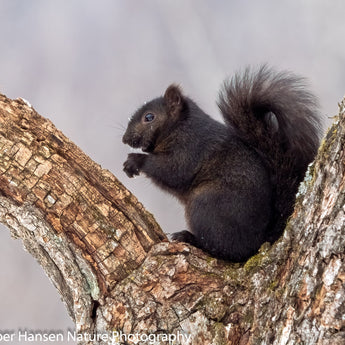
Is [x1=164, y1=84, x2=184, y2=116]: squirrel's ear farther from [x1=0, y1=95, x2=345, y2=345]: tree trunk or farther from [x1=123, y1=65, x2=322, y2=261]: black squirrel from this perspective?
[x1=0, y1=95, x2=345, y2=345]: tree trunk

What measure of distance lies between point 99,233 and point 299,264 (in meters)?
0.72

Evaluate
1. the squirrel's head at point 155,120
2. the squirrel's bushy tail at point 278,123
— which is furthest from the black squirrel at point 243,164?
the squirrel's head at point 155,120

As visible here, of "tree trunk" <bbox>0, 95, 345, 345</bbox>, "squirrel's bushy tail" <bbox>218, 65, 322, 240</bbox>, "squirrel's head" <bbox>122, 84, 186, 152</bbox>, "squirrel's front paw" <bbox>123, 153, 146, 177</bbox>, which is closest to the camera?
"tree trunk" <bbox>0, 95, 345, 345</bbox>

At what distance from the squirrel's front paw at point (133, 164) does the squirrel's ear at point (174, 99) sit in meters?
0.33

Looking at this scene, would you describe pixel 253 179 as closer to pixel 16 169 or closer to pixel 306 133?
pixel 306 133

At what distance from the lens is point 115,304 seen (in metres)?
1.69

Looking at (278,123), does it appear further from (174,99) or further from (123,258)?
(123,258)

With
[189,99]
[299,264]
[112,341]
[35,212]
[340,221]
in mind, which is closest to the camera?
[340,221]

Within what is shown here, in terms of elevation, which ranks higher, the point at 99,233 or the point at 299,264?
the point at 299,264

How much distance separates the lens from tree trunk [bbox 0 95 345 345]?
1.54 m

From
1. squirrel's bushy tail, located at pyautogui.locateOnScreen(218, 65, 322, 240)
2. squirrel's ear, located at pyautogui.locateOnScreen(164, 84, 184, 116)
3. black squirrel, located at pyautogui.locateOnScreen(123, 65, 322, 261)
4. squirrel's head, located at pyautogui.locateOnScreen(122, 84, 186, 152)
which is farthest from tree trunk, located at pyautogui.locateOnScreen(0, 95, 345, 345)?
squirrel's ear, located at pyautogui.locateOnScreen(164, 84, 184, 116)

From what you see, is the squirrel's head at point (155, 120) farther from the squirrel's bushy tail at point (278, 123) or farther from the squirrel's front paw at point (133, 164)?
the squirrel's bushy tail at point (278, 123)

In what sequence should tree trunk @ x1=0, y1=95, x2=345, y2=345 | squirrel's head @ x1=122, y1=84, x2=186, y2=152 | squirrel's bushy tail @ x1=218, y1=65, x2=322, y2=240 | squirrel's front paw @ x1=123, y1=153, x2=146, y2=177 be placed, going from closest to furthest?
tree trunk @ x1=0, y1=95, x2=345, y2=345 < squirrel's bushy tail @ x1=218, y1=65, x2=322, y2=240 < squirrel's front paw @ x1=123, y1=153, x2=146, y2=177 < squirrel's head @ x1=122, y1=84, x2=186, y2=152

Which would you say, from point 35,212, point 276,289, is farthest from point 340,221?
point 35,212
